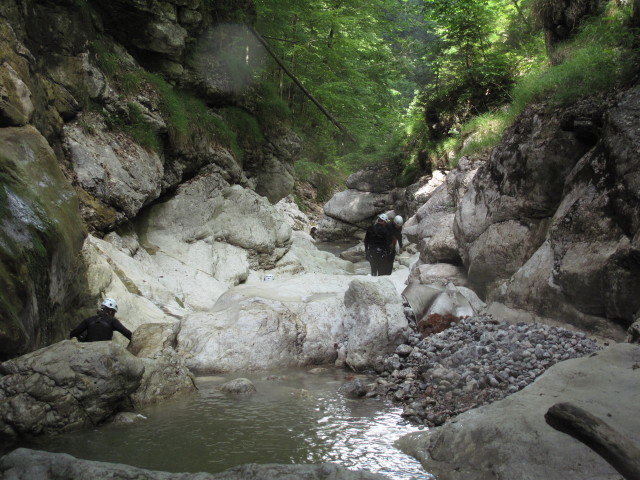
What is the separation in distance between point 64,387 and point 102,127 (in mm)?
8928

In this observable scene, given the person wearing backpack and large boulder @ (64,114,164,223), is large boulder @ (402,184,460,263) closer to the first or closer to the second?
the person wearing backpack

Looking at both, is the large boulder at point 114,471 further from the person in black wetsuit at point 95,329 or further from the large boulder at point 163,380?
the person in black wetsuit at point 95,329

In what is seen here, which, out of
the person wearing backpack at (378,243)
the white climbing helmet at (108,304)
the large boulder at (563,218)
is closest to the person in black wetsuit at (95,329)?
the white climbing helmet at (108,304)

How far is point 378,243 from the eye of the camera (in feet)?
46.5

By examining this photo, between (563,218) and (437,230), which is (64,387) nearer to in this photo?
(563,218)

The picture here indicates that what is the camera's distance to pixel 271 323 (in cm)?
938

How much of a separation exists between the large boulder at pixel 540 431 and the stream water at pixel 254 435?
382mm

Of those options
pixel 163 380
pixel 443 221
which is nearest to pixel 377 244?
pixel 443 221

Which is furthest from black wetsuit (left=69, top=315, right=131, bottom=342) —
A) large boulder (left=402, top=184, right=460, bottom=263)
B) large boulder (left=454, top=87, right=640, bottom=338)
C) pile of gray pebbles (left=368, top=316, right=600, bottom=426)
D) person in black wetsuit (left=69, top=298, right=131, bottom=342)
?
large boulder (left=402, top=184, right=460, bottom=263)

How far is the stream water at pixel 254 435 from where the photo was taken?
16.0ft

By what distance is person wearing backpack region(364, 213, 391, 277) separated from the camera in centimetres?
1387

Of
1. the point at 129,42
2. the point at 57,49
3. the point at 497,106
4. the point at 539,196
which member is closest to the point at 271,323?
the point at 539,196

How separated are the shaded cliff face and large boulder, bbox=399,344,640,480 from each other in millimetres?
4622

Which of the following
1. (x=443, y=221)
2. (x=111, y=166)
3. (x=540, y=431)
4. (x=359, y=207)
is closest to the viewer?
(x=540, y=431)
